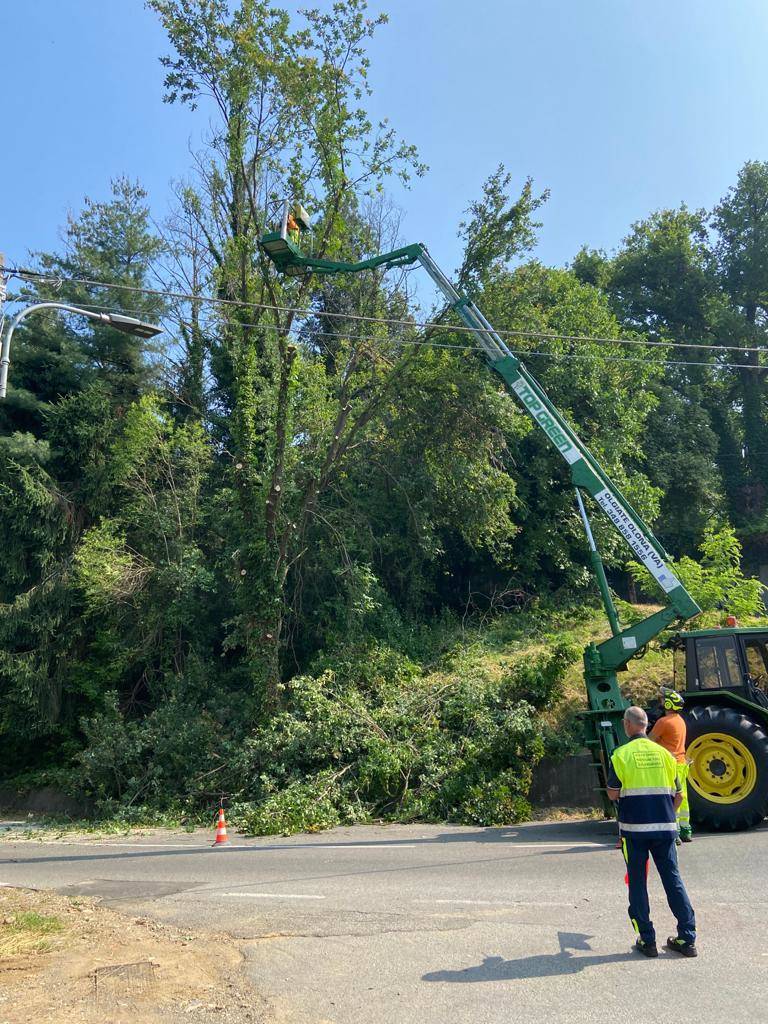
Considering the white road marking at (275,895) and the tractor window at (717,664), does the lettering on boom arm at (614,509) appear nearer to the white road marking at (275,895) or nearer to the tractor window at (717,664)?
the tractor window at (717,664)

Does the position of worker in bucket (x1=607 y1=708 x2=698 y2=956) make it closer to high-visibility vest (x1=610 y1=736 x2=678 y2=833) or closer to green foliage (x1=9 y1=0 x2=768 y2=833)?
high-visibility vest (x1=610 y1=736 x2=678 y2=833)

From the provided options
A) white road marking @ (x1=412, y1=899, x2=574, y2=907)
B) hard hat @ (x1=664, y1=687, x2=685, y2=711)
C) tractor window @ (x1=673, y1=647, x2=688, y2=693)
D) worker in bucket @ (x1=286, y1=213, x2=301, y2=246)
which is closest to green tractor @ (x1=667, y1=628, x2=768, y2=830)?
tractor window @ (x1=673, y1=647, x2=688, y2=693)

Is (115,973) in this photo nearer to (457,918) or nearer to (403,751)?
(457,918)

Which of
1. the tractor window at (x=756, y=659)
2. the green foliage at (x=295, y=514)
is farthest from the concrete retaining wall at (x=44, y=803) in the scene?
the tractor window at (x=756, y=659)

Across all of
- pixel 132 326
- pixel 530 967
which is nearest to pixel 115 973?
pixel 530 967

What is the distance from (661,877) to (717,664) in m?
5.87

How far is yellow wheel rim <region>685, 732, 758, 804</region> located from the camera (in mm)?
9539

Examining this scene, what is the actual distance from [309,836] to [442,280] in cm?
905

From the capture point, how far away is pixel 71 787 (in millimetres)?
16391

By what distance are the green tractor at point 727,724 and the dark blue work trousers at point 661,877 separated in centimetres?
482

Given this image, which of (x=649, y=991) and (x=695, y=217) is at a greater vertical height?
Result: (x=695, y=217)

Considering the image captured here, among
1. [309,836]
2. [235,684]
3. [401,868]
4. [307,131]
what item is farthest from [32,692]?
[307,131]

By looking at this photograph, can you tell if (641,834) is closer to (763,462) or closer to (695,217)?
(763,462)

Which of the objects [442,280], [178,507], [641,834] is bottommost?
[641,834]
